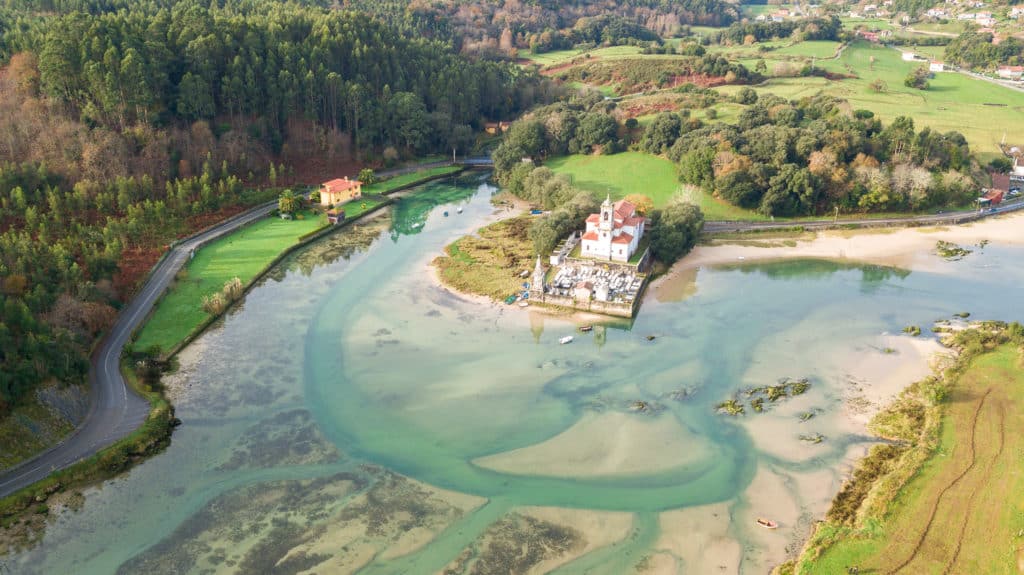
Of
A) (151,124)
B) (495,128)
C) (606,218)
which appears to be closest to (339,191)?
(151,124)

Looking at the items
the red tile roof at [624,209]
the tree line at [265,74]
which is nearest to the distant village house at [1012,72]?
the tree line at [265,74]

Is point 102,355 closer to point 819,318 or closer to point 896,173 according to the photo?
point 819,318

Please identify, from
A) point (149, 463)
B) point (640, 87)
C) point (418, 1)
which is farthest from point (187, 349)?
point (418, 1)

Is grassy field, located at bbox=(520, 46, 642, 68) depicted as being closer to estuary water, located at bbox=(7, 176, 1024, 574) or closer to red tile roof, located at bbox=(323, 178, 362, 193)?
red tile roof, located at bbox=(323, 178, 362, 193)

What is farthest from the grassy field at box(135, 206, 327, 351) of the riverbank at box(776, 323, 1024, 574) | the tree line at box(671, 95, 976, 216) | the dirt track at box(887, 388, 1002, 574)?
the tree line at box(671, 95, 976, 216)

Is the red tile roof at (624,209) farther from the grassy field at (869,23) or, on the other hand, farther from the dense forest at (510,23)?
the grassy field at (869,23)

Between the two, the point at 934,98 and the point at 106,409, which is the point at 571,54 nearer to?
the point at 934,98
